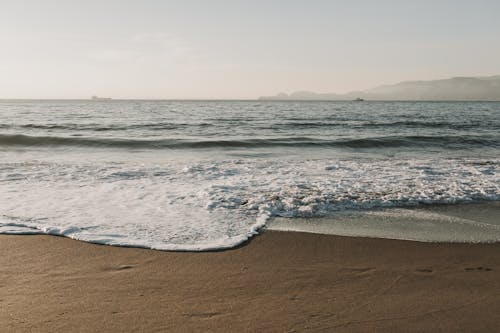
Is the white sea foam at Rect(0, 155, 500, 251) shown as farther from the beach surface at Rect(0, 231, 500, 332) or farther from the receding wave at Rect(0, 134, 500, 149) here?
the receding wave at Rect(0, 134, 500, 149)

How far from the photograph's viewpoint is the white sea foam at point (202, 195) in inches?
197

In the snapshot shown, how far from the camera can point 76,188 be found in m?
7.48

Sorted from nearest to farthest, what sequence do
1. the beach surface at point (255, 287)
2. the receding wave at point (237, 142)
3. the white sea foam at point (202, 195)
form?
the beach surface at point (255, 287)
the white sea foam at point (202, 195)
the receding wave at point (237, 142)

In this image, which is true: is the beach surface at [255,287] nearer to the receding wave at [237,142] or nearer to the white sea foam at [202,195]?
the white sea foam at [202,195]

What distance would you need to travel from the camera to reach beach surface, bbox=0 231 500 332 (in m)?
2.88

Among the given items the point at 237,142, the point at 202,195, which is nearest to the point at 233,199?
the point at 202,195

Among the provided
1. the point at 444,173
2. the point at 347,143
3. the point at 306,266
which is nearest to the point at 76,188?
the point at 306,266

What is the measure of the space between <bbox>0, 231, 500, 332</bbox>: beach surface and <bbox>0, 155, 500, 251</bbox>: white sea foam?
0.45m

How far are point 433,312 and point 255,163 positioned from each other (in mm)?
8541

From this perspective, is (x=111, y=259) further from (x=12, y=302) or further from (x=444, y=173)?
(x=444, y=173)

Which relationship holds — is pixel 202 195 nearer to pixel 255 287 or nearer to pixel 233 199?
pixel 233 199

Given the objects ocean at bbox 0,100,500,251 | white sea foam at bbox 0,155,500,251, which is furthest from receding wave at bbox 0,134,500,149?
white sea foam at bbox 0,155,500,251

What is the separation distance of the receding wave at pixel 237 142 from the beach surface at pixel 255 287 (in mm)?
12579

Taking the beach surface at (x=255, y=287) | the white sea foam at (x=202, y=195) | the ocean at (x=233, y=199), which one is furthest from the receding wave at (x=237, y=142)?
the beach surface at (x=255, y=287)
